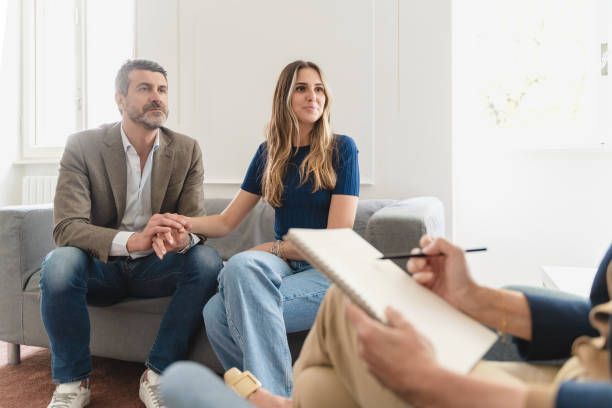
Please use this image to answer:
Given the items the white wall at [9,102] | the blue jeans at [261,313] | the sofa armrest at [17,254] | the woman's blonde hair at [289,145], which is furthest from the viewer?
the white wall at [9,102]

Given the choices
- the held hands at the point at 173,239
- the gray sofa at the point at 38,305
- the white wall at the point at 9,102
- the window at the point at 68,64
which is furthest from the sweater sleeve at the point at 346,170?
the white wall at the point at 9,102

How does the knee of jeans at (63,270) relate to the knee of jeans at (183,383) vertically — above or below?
below

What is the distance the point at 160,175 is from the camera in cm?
191

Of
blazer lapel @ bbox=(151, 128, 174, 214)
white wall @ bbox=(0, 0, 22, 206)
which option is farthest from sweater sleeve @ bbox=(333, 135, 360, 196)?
white wall @ bbox=(0, 0, 22, 206)

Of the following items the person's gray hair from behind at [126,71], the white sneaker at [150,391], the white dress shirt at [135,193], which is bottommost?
the white sneaker at [150,391]

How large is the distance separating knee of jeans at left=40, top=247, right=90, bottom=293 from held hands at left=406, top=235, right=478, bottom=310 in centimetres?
122

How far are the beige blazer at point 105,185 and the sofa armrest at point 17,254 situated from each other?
332 millimetres

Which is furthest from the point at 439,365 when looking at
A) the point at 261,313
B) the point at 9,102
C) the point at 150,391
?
the point at 9,102

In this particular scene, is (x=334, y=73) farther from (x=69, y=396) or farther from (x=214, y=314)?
(x=69, y=396)

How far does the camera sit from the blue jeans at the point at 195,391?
486 mm

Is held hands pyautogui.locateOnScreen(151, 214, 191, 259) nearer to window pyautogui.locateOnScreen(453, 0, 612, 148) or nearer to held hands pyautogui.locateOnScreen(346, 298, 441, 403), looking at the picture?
held hands pyautogui.locateOnScreen(346, 298, 441, 403)

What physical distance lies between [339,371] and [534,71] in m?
2.23

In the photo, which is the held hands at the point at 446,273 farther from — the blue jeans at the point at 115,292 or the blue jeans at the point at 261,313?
the blue jeans at the point at 115,292

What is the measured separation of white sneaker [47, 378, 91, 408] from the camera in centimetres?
156
